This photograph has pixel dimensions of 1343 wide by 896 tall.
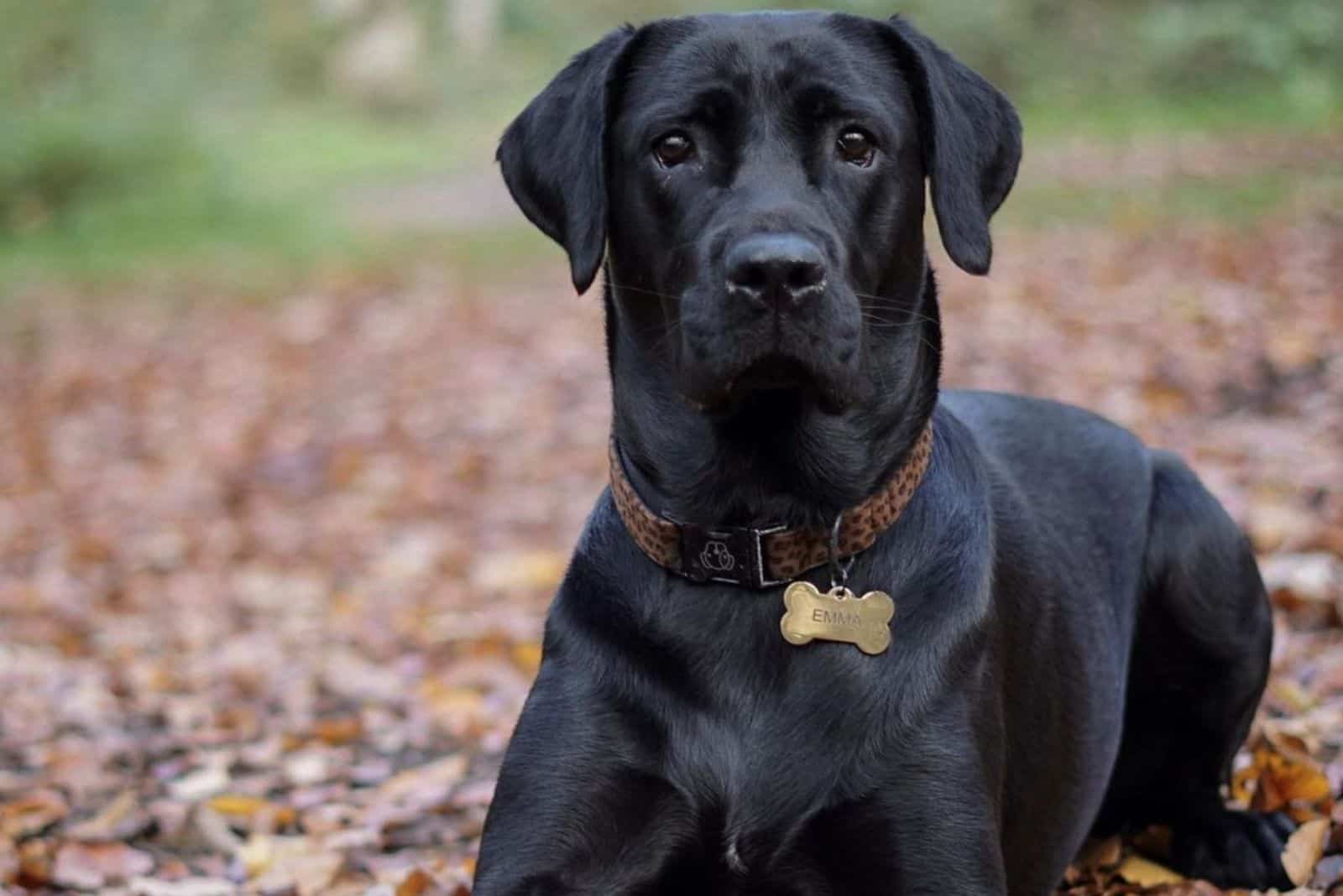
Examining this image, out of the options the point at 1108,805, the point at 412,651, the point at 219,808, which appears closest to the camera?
the point at 1108,805

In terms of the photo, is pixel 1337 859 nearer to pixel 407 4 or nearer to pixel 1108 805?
pixel 1108 805

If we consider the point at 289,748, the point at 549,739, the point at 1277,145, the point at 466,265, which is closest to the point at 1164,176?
the point at 1277,145

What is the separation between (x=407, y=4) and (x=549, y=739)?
34.1 meters

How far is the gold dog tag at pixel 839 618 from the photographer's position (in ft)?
9.98

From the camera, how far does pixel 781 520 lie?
3.15m

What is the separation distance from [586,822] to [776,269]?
3.22ft

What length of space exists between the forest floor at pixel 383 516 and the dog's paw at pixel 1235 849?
0.07 m

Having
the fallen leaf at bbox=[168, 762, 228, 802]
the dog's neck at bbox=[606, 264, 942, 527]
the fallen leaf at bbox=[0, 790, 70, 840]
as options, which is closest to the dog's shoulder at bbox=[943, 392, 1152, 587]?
the dog's neck at bbox=[606, 264, 942, 527]

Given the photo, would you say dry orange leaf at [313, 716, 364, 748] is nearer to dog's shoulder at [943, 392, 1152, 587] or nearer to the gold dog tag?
dog's shoulder at [943, 392, 1152, 587]

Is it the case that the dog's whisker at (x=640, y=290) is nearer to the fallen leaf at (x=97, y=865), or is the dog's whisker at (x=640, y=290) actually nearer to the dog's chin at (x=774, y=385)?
the dog's chin at (x=774, y=385)

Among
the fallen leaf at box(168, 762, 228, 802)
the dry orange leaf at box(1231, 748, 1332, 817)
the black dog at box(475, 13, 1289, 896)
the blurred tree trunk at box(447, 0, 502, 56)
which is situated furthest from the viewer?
the blurred tree trunk at box(447, 0, 502, 56)

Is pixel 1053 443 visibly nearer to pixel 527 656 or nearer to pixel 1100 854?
pixel 1100 854

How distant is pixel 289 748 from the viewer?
17.7 ft

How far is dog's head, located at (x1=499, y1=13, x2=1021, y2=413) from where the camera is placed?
2945 mm
